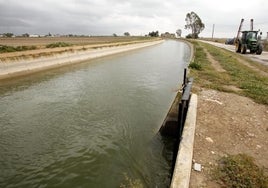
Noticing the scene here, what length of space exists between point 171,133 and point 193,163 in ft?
10.2

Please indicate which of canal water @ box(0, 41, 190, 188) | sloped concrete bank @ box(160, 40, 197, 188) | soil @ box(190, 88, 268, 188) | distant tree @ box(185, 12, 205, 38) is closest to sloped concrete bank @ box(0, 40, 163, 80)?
canal water @ box(0, 41, 190, 188)

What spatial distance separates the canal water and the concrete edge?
3.22 ft

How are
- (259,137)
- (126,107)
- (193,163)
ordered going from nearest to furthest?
(193,163) < (259,137) < (126,107)

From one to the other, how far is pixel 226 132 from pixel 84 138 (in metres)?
4.20

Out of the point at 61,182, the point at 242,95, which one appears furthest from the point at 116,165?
the point at 242,95

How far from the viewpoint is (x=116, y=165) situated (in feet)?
19.5

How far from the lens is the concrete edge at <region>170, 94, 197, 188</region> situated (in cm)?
391

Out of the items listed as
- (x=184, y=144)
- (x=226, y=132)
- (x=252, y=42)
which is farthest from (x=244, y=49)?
(x=184, y=144)

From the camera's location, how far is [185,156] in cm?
468

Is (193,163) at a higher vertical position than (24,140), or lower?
higher

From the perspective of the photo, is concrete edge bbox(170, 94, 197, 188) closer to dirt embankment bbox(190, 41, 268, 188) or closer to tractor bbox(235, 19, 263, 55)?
dirt embankment bbox(190, 41, 268, 188)

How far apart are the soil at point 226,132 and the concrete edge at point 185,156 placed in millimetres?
122

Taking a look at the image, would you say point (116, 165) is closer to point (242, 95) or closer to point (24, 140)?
point (24, 140)

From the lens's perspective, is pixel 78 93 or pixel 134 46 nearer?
pixel 78 93
